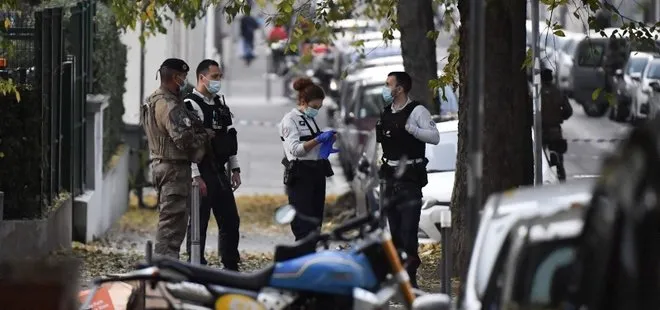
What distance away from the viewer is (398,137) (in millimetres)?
13430

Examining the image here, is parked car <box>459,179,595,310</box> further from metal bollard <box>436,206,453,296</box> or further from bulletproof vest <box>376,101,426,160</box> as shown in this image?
bulletproof vest <box>376,101,426,160</box>

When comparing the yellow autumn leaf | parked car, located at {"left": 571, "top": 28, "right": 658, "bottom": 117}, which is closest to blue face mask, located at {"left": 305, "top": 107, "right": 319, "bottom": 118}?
the yellow autumn leaf

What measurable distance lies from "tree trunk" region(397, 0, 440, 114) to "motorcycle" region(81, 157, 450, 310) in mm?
11403

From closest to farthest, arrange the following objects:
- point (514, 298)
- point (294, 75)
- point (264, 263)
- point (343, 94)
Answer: point (514, 298)
point (264, 263)
point (343, 94)
point (294, 75)

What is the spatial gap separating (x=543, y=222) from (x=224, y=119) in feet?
21.7

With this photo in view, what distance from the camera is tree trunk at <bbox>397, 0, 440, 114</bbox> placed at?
64.7ft

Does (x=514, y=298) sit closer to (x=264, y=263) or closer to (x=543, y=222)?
(x=543, y=222)

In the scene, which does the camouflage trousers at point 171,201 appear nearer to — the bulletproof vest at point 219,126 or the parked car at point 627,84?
the bulletproof vest at point 219,126

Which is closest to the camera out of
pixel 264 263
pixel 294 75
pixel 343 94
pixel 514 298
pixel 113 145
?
pixel 514 298

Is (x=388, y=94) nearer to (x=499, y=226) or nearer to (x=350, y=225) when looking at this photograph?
(x=350, y=225)

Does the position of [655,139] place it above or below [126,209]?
above

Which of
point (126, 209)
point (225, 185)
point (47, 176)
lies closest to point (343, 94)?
point (126, 209)

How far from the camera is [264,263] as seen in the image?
15867 mm

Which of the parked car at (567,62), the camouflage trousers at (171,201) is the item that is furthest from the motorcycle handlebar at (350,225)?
the parked car at (567,62)
